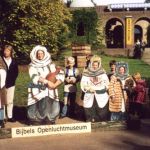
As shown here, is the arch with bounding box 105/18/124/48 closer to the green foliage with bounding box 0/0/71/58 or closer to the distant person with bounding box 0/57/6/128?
the green foliage with bounding box 0/0/71/58

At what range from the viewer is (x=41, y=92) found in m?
10.7

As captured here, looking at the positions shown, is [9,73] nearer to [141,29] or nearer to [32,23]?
[32,23]

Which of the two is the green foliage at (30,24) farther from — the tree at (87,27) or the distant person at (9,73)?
the tree at (87,27)

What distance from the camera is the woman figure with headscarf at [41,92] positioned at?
10.7 meters

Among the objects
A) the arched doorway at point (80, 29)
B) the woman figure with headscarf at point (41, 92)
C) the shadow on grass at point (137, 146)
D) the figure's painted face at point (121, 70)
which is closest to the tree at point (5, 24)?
the figure's painted face at point (121, 70)

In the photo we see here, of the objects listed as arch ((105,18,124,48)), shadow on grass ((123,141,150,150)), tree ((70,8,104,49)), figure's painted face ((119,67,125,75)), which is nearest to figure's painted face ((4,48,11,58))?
figure's painted face ((119,67,125,75))

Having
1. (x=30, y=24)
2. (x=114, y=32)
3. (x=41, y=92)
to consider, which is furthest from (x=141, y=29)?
(x=41, y=92)

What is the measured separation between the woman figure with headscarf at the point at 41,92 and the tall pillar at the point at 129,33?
126ft

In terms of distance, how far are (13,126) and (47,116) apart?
2.45 ft

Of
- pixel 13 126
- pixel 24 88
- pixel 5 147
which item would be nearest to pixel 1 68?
pixel 13 126

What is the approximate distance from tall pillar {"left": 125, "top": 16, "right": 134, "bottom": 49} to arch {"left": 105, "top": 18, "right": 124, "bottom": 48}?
1.35 meters

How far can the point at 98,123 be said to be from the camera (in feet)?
35.5

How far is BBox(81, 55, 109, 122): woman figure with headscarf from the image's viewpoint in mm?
10969

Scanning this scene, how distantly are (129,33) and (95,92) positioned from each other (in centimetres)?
3976
